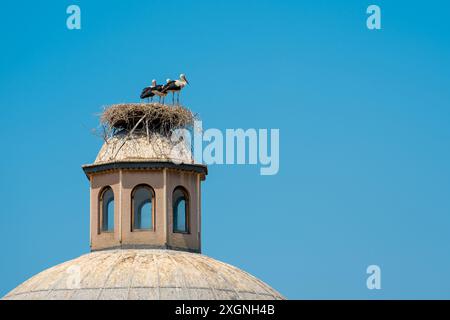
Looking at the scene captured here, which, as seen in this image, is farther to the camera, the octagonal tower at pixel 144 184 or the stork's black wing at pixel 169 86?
the stork's black wing at pixel 169 86

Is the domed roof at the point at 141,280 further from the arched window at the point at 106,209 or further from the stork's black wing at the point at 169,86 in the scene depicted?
the stork's black wing at the point at 169,86

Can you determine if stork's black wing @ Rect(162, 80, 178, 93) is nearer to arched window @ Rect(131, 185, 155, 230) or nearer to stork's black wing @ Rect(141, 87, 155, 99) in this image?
stork's black wing @ Rect(141, 87, 155, 99)

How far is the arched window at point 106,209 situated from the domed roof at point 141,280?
7.64 feet

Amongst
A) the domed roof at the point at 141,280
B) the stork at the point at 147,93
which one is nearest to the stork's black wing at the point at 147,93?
the stork at the point at 147,93

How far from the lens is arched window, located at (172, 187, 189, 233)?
105812 mm

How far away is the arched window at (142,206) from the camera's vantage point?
105 metres

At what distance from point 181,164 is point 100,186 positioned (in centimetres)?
390

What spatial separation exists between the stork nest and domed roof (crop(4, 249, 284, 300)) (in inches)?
242

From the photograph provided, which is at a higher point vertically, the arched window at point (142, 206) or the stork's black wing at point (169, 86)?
the stork's black wing at point (169, 86)

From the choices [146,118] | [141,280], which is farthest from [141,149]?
[141,280]

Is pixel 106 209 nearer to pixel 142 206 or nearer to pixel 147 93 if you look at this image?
pixel 142 206
